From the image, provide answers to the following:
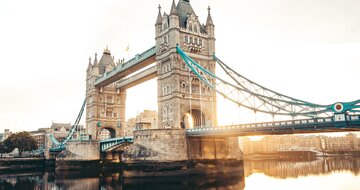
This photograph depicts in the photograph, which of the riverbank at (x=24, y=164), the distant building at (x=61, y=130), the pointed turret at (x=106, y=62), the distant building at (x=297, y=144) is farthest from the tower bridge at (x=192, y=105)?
the distant building at (x=297, y=144)

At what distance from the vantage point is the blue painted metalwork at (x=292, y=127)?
22622 mm

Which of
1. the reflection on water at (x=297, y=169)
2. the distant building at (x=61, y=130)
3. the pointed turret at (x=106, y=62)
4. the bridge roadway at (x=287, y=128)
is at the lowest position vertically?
the reflection on water at (x=297, y=169)

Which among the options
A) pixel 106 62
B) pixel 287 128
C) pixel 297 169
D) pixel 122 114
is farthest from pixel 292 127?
pixel 106 62

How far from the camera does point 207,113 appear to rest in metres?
42.0

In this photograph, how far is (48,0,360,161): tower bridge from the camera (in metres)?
26.8

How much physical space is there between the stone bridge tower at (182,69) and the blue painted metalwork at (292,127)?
7280 millimetres

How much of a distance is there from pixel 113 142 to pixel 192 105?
16701mm

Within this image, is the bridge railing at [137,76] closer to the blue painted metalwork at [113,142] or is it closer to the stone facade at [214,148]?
the blue painted metalwork at [113,142]

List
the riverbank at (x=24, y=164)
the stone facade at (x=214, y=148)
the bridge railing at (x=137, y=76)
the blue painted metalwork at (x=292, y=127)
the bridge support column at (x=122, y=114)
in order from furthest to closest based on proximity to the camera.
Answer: the bridge support column at (x=122, y=114) < the riverbank at (x=24, y=164) < the bridge railing at (x=137, y=76) < the stone facade at (x=214, y=148) < the blue painted metalwork at (x=292, y=127)

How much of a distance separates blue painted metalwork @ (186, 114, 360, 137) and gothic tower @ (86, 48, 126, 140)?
108 feet

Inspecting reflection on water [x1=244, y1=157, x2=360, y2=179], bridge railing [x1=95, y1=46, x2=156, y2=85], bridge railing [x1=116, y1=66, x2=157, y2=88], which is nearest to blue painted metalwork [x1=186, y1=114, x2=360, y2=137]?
reflection on water [x1=244, y1=157, x2=360, y2=179]

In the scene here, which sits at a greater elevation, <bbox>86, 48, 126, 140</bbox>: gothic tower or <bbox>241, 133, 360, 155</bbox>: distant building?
<bbox>86, 48, 126, 140</bbox>: gothic tower

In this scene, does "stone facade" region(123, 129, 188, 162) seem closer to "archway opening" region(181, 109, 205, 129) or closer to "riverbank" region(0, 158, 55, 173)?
"archway opening" region(181, 109, 205, 129)

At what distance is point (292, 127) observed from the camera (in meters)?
26.0
